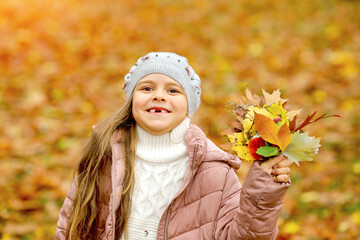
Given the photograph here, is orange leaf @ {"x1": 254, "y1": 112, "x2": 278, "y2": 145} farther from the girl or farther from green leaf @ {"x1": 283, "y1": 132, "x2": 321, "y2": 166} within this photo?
the girl

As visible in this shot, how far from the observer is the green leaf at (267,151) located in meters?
1.63

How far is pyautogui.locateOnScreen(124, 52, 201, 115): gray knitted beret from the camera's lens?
220 cm

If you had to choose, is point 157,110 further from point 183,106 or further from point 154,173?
point 154,173

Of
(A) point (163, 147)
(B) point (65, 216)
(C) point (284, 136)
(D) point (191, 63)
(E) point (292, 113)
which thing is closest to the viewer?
(C) point (284, 136)

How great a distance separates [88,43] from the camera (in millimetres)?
7598

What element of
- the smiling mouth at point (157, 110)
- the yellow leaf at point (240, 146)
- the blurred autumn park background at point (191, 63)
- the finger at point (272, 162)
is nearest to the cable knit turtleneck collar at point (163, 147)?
the smiling mouth at point (157, 110)

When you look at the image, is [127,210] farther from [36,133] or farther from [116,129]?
[36,133]

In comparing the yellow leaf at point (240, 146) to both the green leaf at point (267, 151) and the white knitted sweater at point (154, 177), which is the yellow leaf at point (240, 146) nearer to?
the green leaf at point (267, 151)

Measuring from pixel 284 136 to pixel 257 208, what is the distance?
1.15 ft

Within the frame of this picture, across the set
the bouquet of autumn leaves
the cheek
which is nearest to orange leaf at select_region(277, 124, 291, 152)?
the bouquet of autumn leaves

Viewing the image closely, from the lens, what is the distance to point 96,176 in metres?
2.27

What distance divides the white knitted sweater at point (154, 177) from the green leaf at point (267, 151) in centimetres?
64

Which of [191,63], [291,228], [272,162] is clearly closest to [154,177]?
[272,162]

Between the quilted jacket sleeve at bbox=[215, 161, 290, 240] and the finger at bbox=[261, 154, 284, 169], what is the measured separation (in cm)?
2
